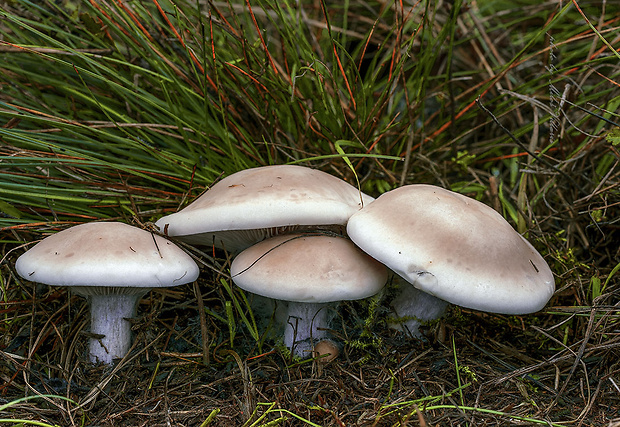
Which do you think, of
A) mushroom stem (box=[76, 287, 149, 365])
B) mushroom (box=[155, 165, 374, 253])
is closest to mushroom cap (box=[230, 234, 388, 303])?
mushroom (box=[155, 165, 374, 253])

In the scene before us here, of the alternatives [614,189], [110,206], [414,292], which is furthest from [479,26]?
[110,206]

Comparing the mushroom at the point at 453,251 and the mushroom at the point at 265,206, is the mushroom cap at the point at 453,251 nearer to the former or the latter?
the mushroom at the point at 453,251

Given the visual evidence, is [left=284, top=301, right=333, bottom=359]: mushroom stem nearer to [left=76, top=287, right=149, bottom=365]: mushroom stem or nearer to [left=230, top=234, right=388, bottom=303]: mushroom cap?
[left=230, top=234, right=388, bottom=303]: mushroom cap

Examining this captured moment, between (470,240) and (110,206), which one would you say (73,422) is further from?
(470,240)

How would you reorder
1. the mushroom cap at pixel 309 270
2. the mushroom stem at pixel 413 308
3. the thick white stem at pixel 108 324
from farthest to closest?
the mushroom stem at pixel 413 308 → the thick white stem at pixel 108 324 → the mushroom cap at pixel 309 270

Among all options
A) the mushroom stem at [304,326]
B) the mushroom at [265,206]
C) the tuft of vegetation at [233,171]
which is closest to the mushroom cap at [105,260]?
the mushroom at [265,206]

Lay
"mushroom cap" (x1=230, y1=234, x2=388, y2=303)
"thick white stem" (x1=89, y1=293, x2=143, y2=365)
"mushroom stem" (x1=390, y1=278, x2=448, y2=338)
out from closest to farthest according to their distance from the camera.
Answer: "mushroom cap" (x1=230, y1=234, x2=388, y2=303) < "thick white stem" (x1=89, y1=293, x2=143, y2=365) < "mushroom stem" (x1=390, y1=278, x2=448, y2=338)
